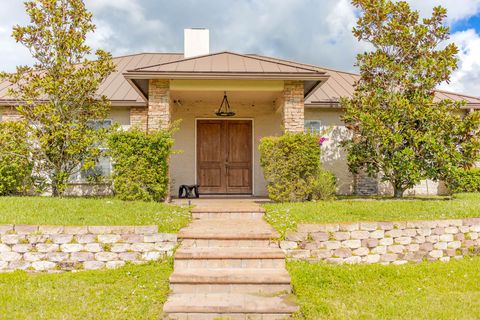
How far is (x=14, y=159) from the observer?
9133 mm

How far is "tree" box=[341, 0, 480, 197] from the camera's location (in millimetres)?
9039

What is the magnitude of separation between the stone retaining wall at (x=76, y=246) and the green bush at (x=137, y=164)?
7.55 feet

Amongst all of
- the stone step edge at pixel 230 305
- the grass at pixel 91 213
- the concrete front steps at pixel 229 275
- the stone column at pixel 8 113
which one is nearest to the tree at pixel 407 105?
the concrete front steps at pixel 229 275

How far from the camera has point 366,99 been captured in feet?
30.9

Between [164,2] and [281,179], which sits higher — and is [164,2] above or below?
above

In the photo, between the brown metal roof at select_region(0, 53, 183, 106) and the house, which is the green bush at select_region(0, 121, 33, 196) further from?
the house

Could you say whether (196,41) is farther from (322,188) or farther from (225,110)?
(322,188)

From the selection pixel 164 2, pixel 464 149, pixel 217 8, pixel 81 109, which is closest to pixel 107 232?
pixel 81 109

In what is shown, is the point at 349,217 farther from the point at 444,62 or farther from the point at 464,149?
the point at 444,62

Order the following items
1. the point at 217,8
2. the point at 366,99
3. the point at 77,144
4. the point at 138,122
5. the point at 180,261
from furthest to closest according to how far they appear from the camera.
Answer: the point at 138,122 < the point at 217,8 < the point at 366,99 < the point at 77,144 < the point at 180,261

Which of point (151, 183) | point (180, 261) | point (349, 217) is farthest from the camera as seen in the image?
point (151, 183)

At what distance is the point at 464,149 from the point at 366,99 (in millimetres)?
2573

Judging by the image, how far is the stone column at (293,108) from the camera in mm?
9359

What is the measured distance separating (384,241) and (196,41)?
987 cm
